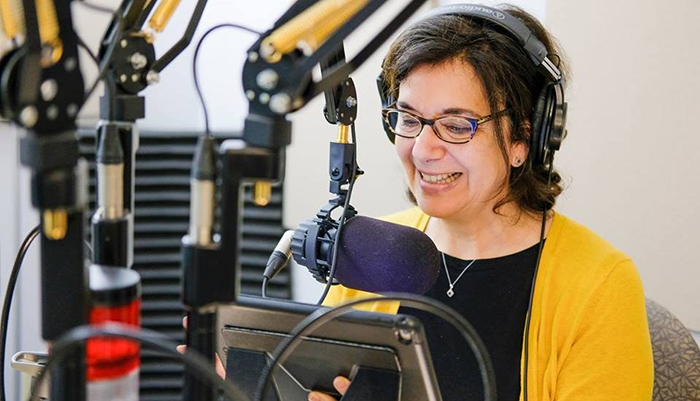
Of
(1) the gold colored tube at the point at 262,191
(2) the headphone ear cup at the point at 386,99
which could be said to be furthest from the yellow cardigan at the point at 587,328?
(1) the gold colored tube at the point at 262,191

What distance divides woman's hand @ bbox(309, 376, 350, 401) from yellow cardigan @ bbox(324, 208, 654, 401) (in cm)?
58

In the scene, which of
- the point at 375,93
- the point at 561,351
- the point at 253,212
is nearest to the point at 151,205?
the point at 253,212

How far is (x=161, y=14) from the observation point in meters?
0.74

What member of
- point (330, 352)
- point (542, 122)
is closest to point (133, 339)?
point (330, 352)

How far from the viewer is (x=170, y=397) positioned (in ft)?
8.73

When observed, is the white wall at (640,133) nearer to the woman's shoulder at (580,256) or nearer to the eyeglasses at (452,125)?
the woman's shoulder at (580,256)

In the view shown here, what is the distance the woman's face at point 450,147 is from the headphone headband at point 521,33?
11 cm

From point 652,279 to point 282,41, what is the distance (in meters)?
1.60

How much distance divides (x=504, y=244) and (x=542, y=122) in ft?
1.00

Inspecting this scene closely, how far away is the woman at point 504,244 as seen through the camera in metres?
1.42

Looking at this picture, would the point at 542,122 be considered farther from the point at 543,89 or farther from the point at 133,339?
the point at 133,339

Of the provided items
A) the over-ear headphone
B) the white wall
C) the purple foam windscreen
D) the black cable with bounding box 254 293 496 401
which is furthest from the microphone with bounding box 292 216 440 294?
the white wall

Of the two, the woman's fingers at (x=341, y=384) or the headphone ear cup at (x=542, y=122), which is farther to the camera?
the headphone ear cup at (x=542, y=122)

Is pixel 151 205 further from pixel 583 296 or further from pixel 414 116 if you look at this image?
pixel 583 296
